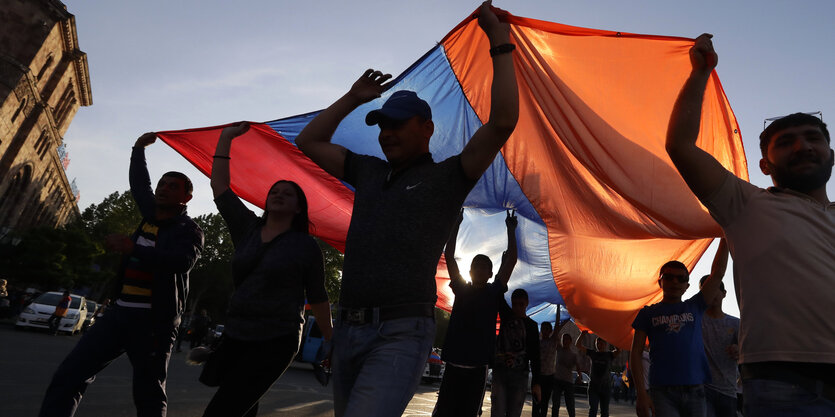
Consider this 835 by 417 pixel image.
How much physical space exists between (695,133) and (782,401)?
1104 millimetres

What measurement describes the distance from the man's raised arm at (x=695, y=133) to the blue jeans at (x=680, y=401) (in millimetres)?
2638

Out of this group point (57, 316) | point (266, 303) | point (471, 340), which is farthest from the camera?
point (57, 316)

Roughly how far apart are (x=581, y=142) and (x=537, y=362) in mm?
2944

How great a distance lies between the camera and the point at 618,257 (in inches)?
274

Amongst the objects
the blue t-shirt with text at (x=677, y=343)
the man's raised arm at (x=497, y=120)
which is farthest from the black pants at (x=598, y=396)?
the man's raised arm at (x=497, y=120)

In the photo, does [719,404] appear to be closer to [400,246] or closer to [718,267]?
[718,267]

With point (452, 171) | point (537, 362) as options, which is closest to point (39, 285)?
point (537, 362)

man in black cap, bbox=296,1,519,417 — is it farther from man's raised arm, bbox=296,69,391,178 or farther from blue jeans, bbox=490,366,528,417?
blue jeans, bbox=490,366,528,417

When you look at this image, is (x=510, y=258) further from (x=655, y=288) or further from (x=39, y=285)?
(x=39, y=285)

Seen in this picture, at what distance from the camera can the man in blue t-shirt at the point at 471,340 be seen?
5359 millimetres

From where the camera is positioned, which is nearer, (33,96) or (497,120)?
(497,120)

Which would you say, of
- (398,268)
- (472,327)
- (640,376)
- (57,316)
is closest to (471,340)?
(472,327)

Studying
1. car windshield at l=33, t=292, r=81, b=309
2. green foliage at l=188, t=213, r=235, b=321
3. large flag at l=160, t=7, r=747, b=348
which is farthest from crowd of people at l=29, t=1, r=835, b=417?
green foliage at l=188, t=213, r=235, b=321

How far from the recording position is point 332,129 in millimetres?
2846
